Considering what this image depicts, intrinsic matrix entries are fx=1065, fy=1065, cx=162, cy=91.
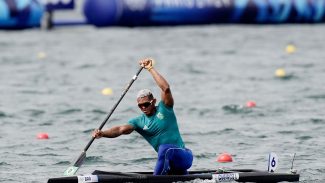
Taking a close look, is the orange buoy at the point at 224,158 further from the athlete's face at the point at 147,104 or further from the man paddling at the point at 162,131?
the athlete's face at the point at 147,104

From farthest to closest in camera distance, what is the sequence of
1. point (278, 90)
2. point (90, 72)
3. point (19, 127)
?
point (90, 72), point (278, 90), point (19, 127)

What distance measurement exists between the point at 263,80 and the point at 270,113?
5.81m

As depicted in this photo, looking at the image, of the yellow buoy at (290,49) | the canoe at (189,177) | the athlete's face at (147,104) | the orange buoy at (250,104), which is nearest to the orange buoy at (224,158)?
the canoe at (189,177)

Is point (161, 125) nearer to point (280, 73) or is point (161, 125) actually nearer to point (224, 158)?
point (224, 158)

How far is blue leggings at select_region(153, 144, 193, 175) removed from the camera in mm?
17094

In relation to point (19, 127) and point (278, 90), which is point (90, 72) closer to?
point (278, 90)

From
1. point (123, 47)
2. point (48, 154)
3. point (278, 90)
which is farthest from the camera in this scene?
point (123, 47)

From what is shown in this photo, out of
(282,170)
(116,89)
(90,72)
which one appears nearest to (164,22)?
(90,72)

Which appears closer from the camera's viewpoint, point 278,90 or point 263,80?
point 278,90

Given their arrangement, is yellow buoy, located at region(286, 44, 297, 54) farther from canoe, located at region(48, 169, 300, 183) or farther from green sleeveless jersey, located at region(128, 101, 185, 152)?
green sleeveless jersey, located at region(128, 101, 185, 152)

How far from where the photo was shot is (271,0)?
4462cm

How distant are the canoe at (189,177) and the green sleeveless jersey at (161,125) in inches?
24.6

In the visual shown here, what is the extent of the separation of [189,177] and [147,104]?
1.34 metres

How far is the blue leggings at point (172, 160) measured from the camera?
17.1 meters
